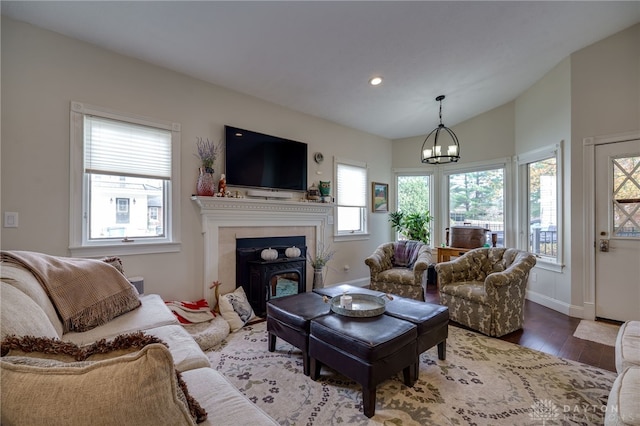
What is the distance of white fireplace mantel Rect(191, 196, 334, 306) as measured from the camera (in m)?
3.33

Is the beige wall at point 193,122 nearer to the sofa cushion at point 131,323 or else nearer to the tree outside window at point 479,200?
the tree outside window at point 479,200

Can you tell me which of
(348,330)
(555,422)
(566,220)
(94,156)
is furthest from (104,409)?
(566,220)

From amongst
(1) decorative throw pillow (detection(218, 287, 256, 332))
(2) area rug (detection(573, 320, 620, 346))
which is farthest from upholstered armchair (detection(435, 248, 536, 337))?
(1) decorative throw pillow (detection(218, 287, 256, 332))

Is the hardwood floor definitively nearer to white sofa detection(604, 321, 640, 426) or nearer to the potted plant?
white sofa detection(604, 321, 640, 426)

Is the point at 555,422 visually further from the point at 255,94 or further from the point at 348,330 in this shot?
the point at 255,94

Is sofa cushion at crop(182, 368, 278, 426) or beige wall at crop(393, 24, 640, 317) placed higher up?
beige wall at crop(393, 24, 640, 317)

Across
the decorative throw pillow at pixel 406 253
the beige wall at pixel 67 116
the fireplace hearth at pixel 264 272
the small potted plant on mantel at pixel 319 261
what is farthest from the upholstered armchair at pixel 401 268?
the beige wall at pixel 67 116

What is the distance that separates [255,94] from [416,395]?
3676mm

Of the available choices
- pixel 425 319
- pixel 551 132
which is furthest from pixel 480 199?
pixel 425 319

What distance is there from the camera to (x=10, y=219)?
2.34 metres

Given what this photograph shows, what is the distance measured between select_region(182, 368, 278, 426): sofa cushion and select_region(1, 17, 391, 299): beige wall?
6.69 ft

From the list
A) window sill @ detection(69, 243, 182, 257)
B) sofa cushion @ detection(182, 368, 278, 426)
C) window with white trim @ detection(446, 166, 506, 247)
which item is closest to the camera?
sofa cushion @ detection(182, 368, 278, 426)

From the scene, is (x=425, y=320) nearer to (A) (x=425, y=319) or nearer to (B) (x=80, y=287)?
(A) (x=425, y=319)

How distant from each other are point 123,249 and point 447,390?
3.10 meters
